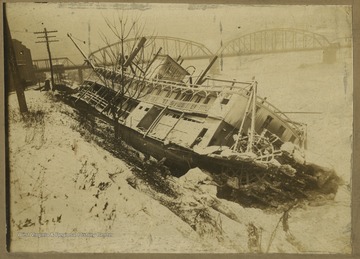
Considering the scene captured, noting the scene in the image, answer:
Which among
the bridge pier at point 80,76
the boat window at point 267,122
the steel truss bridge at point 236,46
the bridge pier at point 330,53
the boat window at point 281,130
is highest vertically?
the steel truss bridge at point 236,46

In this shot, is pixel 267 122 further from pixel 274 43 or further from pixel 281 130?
pixel 274 43

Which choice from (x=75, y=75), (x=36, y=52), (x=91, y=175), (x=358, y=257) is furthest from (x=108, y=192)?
(x=358, y=257)

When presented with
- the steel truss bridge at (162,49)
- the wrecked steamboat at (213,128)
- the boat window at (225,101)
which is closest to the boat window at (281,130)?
the wrecked steamboat at (213,128)

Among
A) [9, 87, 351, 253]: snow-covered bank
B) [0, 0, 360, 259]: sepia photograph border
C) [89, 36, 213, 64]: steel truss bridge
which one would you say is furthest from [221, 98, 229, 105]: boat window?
[0, 0, 360, 259]: sepia photograph border

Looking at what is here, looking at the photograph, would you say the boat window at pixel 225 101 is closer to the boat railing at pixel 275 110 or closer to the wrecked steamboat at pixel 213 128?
the wrecked steamboat at pixel 213 128

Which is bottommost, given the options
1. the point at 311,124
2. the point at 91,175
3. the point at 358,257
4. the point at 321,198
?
the point at 358,257

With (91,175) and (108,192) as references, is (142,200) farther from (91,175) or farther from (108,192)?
(91,175)

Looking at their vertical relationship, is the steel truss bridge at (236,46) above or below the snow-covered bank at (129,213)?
above
